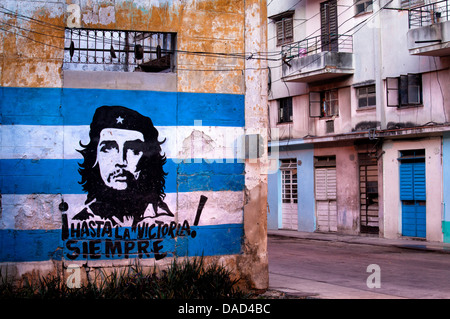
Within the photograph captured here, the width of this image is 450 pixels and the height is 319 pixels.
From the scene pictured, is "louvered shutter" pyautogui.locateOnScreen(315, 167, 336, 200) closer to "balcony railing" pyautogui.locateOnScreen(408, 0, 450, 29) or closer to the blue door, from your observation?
the blue door

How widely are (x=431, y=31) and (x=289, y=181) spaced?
985 cm

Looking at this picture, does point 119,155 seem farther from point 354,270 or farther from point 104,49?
point 354,270

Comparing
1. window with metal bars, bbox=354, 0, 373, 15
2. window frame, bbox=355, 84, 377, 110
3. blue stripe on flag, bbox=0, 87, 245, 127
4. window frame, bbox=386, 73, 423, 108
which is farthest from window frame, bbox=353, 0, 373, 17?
blue stripe on flag, bbox=0, 87, 245, 127

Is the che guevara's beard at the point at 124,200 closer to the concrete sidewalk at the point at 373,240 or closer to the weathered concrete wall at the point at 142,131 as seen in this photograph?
the weathered concrete wall at the point at 142,131

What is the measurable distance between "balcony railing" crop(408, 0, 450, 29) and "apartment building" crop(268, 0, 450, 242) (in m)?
0.04

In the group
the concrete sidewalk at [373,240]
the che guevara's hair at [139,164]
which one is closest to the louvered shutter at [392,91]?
the concrete sidewalk at [373,240]

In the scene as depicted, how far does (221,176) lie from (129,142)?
61.3 inches

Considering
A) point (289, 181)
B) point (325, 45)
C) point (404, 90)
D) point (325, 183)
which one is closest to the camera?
point (404, 90)

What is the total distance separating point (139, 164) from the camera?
9.15 metres

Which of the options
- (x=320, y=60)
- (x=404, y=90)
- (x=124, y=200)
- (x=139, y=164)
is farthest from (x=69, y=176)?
(x=320, y=60)

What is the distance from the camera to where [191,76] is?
30.8ft

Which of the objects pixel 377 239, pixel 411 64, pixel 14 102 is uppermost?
pixel 411 64
